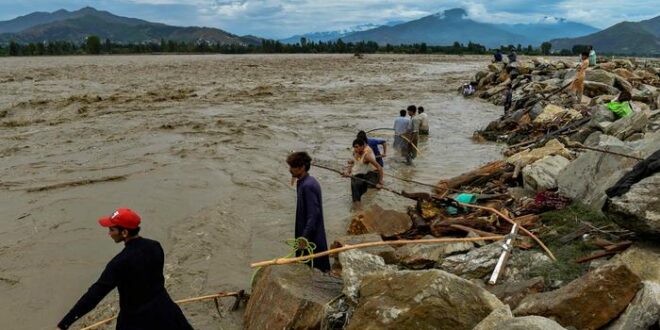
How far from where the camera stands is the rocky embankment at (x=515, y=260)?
345cm

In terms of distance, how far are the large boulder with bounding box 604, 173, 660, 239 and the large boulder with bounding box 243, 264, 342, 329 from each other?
2.44 meters

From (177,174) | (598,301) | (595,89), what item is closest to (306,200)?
(598,301)

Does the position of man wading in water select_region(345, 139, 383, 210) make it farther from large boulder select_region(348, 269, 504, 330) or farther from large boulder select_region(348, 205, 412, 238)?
large boulder select_region(348, 269, 504, 330)

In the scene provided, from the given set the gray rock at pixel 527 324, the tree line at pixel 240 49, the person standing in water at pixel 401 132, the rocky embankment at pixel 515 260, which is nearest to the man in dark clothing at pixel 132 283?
the rocky embankment at pixel 515 260

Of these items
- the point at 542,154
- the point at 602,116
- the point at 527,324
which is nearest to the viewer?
the point at 527,324

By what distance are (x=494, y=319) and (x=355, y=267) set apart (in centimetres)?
166

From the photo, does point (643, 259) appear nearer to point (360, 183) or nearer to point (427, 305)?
point (427, 305)

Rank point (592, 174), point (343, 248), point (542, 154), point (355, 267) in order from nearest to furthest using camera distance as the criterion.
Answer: point (355, 267)
point (343, 248)
point (592, 174)
point (542, 154)

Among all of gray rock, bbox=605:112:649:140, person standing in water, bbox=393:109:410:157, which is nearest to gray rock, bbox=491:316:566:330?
gray rock, bbox=605:112:649:140

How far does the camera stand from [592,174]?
6.57 metres

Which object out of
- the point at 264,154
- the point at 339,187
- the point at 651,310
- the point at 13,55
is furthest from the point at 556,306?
the point at 13,55

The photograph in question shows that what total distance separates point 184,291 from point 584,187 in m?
5.00

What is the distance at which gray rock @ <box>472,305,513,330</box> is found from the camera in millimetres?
2998

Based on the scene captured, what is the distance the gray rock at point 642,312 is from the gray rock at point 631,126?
6.54m
